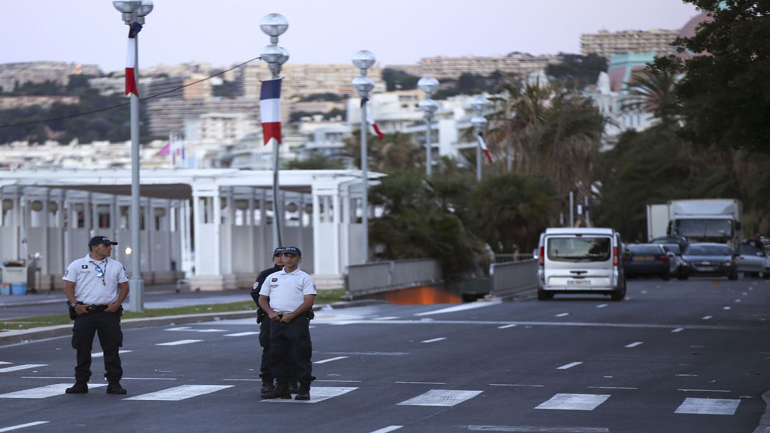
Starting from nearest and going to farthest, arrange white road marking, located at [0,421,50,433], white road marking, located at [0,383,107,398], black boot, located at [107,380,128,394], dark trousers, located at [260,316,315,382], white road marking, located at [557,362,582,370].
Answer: white road marking, located at [0,421,50,433]
dark trousers, located at [260,316,315,382]
white road marking, located at [0,383,107,398]
black boot, located at [107,380,128,394]
white road marking, located at [557,362,582,370]

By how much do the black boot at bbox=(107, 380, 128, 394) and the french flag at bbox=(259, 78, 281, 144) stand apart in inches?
701

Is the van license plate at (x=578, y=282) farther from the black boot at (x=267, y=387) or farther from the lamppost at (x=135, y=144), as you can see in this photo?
the black boot at (x=267, y=387)

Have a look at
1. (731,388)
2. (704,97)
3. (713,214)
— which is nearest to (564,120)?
(713,214)

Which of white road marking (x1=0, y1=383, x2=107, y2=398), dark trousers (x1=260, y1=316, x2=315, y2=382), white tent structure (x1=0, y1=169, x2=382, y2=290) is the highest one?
white tent structure (x1=0, y1=169, x2=382, y2=290)

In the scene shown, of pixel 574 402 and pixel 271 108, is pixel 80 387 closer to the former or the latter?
pixel 574 402

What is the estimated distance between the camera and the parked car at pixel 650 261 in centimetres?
5544

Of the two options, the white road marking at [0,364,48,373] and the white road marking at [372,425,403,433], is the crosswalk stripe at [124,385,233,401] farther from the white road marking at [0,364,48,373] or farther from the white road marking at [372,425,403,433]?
the white road marking at [0,364,48,373]

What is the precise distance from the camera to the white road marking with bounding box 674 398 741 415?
1353 centimetres

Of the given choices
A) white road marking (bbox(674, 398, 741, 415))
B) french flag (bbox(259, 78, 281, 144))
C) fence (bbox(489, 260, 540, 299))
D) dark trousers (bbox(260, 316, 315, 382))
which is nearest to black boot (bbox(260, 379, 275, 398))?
dark trousers (bbox(260, 316, 315, 382))

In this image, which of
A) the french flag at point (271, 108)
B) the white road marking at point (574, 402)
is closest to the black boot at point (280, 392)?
the white road marking at point (574, 402)

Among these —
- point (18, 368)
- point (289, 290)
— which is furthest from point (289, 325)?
point (18, 368)

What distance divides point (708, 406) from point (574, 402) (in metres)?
1.31

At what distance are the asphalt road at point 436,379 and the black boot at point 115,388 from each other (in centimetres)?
17

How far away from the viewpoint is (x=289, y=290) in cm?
1452
